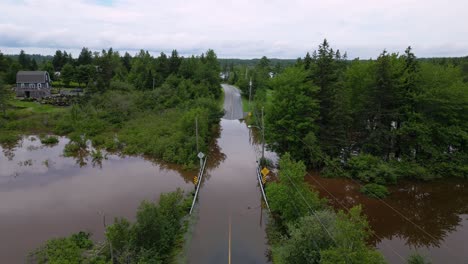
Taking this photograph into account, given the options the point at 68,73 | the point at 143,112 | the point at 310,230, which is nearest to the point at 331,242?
the point at 310,230

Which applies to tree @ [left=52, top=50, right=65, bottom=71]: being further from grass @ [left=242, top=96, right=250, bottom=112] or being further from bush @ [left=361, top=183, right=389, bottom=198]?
bush @ [left=361, top=183, right=389, bottom=198]

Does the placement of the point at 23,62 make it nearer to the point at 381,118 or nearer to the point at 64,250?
the point at 64,250

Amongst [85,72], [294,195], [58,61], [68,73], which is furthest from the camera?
[58,61]

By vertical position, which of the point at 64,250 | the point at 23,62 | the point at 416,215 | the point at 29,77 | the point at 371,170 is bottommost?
the point at 416,215

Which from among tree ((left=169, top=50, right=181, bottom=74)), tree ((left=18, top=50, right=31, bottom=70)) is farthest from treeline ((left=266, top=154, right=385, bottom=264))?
tree ((left=18, top=50, right=31, bottom=70))

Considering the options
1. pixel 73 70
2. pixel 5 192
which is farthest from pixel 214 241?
pixel 73 70

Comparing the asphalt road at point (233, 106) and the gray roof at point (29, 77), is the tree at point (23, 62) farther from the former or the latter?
the asphalt road at point (233, 106)
